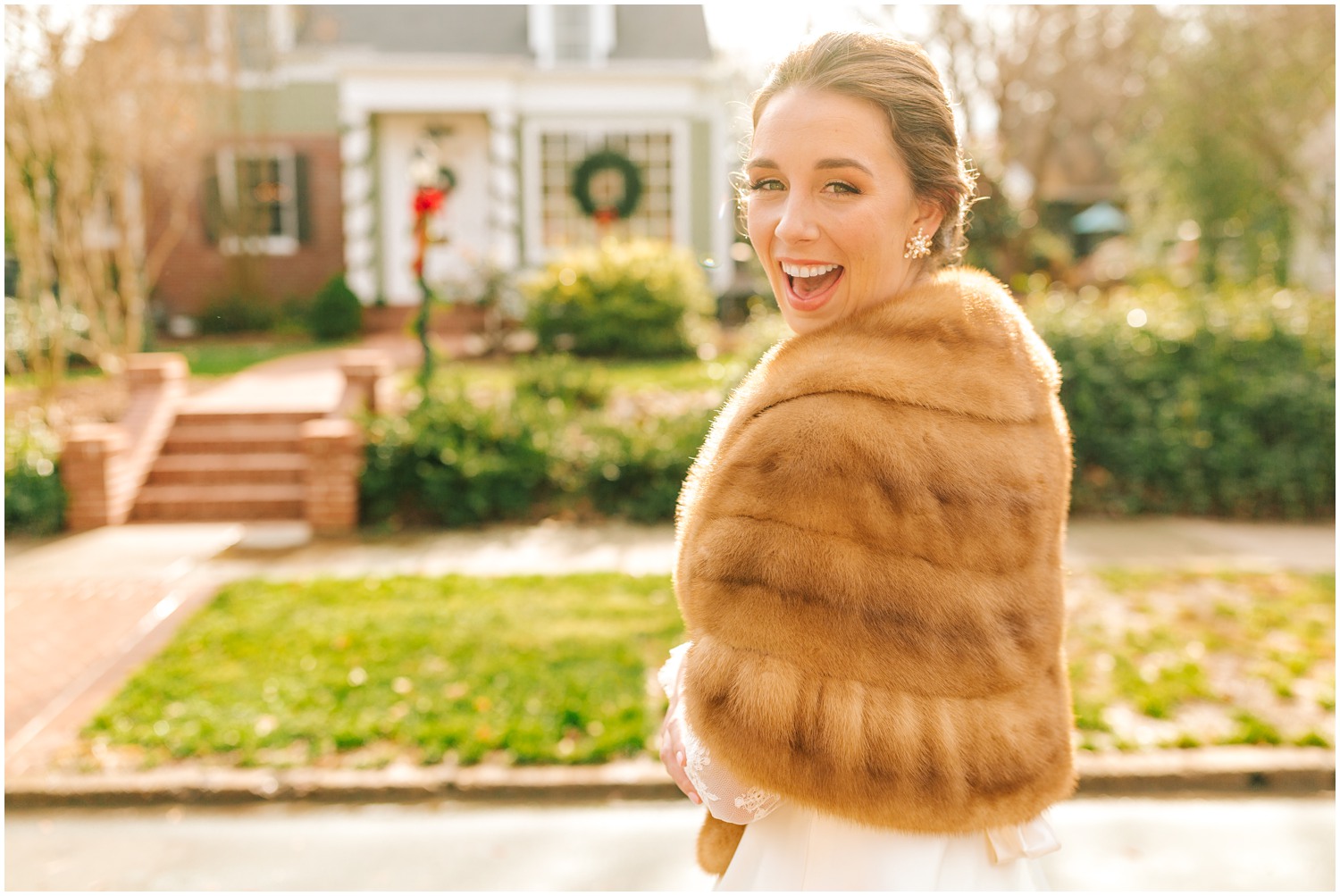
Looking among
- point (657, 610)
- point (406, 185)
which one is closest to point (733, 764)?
point (657, 610)

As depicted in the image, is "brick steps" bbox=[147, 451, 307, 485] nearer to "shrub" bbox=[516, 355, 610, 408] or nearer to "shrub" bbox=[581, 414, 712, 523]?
"shrub" bbox=[516, 355, 610, 408]

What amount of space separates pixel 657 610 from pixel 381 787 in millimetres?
2175

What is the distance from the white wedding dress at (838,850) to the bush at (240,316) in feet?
55.2

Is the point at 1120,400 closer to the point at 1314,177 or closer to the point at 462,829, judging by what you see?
the point at 462,829

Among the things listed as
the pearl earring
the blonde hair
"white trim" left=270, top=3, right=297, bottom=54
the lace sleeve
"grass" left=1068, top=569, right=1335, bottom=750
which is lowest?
"grass" left=1068, top=569, right=1335, bottom=750

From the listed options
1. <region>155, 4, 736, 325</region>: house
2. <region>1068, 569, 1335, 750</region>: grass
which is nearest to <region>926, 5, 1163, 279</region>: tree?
<region>155, 4, 736, 325</region>: house

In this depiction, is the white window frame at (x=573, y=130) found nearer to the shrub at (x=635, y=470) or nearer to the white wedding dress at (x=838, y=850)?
the shrub at (x=635, y=470)

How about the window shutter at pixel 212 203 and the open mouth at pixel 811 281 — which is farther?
the window shutter at pixel 212 203

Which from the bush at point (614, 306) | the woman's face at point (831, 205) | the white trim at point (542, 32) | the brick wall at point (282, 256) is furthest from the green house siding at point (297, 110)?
the woman's face at point (831, 205)

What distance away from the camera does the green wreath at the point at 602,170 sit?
57.2 feet

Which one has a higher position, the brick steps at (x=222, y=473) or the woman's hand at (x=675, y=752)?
the woman's hand at (x=675, y=752)

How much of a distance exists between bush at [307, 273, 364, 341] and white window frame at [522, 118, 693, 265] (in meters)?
3.32

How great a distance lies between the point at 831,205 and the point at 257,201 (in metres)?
18.4

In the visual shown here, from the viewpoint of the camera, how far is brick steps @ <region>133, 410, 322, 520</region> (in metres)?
8.59
